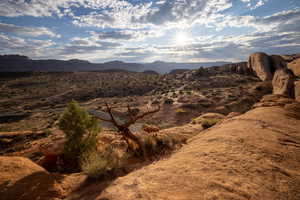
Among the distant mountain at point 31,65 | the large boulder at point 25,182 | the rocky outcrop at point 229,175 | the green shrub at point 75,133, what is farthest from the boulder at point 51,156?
the distant mountain at point 31,65

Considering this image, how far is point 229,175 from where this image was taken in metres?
3.15

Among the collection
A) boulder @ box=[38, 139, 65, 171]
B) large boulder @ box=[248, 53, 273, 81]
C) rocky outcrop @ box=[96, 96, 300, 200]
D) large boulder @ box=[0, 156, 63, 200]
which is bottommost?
boulder @ box=[38, 139, 65, 171]

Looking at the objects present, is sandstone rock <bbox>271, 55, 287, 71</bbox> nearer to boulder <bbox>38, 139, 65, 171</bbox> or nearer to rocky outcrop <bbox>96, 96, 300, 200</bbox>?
rocky outcrop <bbox>96, 96, 300, 200</bbox>

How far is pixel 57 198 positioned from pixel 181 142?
4752 millimetres

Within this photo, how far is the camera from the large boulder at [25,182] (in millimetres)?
3762

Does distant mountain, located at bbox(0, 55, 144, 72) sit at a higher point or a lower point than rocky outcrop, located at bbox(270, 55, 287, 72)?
higher

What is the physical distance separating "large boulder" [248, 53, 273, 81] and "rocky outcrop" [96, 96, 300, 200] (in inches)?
1287

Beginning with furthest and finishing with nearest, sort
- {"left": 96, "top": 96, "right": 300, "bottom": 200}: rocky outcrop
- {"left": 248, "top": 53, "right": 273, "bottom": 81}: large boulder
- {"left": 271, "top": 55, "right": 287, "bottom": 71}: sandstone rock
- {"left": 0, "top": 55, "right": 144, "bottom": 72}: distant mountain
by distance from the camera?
{"left": 0, "top": 55, "right": 144, "bottom": 72}: distant mountain → {"left": 271, "top": 55, "right": 287, "bottom": 71}: sandstone rock → {"left": 248, "top": 53, "right": 273, "bottom": 81}: large boulder → {"left": 96, "top": 96, "right": 300, "bottom": 200}: rocky outcrop

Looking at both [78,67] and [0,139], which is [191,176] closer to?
[0,139]

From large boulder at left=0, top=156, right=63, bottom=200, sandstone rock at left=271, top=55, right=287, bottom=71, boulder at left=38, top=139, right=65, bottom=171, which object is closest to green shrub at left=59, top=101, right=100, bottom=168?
boulder at left=38, top=139, right=65, bottom=171

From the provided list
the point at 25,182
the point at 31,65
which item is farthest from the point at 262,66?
the point at 31,65

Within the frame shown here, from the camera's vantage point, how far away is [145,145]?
595cm

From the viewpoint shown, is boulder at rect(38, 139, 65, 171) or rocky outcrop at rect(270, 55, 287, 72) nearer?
boulder at rect(38, 139, 65, 171)

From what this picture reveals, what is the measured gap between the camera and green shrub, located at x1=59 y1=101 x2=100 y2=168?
20.6 feet
